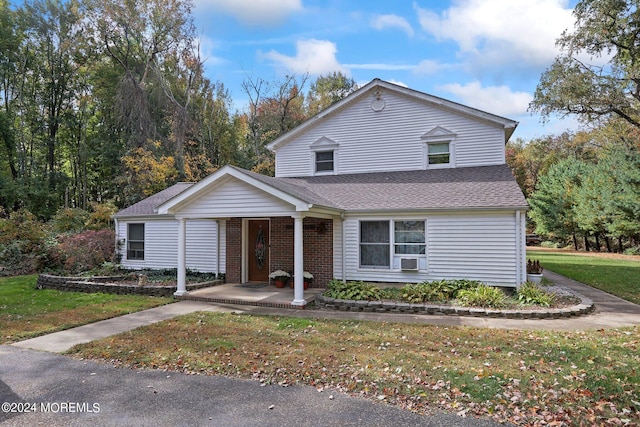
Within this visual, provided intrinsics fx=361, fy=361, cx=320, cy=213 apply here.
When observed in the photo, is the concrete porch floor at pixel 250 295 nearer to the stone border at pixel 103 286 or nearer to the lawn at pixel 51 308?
the stone border at pixel 103 286

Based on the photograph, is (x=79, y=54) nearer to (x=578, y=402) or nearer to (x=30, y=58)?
(x=30, y=58)

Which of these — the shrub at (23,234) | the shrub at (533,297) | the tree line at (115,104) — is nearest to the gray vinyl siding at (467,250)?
the shrub at (533,297)

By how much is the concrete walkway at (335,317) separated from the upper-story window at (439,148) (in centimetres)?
590

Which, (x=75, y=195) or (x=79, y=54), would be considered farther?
(x=75, y=195)

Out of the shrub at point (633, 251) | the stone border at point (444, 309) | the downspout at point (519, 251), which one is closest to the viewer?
the stone border at point (444, 309)

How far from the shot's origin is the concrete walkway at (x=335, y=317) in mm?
6512

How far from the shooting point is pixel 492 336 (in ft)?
20.6

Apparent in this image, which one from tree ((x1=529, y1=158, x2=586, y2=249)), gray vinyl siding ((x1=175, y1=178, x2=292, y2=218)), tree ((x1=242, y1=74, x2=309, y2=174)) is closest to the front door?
gray vinyl siding ((x1=175, y1=178, x2=292, y2=218))

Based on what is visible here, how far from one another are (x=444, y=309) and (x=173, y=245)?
10.1m

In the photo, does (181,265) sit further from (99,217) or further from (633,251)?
(633,251)

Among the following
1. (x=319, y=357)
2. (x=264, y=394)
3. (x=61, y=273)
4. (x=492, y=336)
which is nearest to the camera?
(x=264, y=394)

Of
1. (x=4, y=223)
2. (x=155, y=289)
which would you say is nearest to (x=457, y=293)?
(x=155, y=289)

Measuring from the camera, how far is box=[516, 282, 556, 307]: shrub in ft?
27.1

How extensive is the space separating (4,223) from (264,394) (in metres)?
16.9
